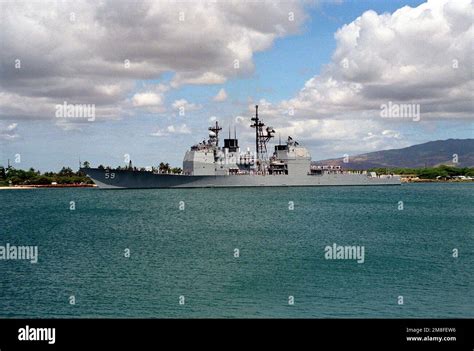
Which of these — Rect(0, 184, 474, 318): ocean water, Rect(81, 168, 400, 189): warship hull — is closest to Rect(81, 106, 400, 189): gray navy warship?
Result: Rect(81, 168, 400, 189): warship hull

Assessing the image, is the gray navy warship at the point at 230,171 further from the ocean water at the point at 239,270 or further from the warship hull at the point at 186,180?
the ocean water at the point at 239,270

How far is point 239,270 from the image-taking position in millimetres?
29047

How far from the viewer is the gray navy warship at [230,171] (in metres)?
118

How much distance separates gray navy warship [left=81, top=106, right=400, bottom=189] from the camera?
388 ft

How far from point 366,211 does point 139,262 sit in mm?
40530

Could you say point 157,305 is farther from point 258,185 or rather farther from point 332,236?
point 258,185
